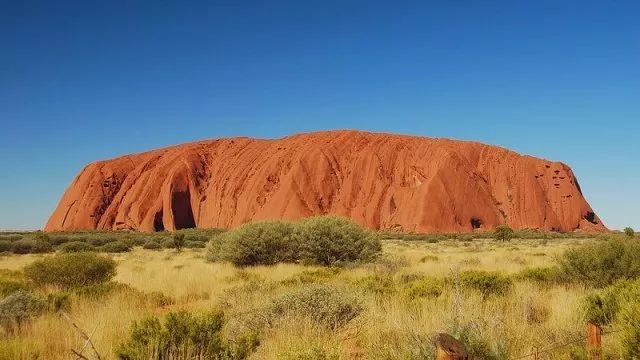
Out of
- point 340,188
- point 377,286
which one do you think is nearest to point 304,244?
point 377,286

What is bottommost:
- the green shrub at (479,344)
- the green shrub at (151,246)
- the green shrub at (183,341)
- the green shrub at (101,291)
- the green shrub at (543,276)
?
the green shrub at (151,246)

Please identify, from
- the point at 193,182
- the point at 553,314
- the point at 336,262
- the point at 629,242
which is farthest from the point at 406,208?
the point at 553,314

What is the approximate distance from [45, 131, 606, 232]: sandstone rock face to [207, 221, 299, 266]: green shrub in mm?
53092

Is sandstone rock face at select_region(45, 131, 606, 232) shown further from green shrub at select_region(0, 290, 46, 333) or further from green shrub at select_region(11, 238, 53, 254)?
green shrub at select_region(0, 290, 46, 333)

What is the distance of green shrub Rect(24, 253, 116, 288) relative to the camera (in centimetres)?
1392

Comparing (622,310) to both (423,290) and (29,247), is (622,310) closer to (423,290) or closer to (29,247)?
(423,290)

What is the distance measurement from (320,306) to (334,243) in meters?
12.2

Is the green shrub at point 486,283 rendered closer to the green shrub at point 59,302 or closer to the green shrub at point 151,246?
the green shrub at point 59,302

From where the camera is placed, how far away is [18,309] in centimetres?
870

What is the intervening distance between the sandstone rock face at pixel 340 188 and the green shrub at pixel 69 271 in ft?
196

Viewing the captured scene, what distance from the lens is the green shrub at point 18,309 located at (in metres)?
8.19

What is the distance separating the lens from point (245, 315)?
7.78 metres

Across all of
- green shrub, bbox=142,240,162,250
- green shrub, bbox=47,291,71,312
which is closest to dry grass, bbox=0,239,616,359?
green shrub, bbox=47,291,71,312

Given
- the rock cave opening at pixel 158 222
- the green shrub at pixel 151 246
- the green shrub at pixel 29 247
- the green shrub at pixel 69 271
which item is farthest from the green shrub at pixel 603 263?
the rock cave opening at pixel 158 222
